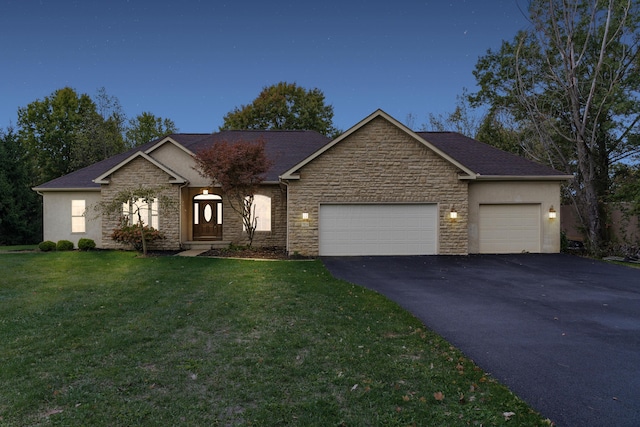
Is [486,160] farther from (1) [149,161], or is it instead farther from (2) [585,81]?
(1) [149,161]

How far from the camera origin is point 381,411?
3049 millimetres

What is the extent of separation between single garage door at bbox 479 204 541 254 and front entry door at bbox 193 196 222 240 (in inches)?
443

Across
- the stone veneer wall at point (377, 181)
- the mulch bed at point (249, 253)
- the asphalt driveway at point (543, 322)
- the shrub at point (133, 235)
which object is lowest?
the asphalt driveway at point (543, 322)

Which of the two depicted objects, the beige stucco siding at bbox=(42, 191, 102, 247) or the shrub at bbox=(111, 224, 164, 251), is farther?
the beige stucco siding at bbox=(42, 191, 102, 247)

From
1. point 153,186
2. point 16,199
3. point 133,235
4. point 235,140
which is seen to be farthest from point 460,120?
point 16,199

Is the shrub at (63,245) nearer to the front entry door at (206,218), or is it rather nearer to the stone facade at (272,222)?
the stone facade at (272,222)

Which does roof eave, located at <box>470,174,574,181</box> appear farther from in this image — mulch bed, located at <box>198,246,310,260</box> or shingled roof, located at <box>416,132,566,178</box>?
mulch bed, located at <box>198,246,310,260</box>

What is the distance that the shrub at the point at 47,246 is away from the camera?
15.7 meters

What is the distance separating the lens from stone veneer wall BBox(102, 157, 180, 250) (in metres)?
15.4

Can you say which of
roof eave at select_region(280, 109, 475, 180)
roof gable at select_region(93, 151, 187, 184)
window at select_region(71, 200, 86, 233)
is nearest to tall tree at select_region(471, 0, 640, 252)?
roof eave at select_region(280, 109, 475, 180)

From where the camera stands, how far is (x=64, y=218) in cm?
1658

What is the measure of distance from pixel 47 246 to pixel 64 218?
1460 mm

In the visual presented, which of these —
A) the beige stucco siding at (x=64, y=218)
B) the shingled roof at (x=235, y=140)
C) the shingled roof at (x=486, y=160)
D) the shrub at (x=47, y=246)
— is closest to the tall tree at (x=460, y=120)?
the shingled roof at (x=486, y=160)

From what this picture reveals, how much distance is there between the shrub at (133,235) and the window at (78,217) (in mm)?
2495
